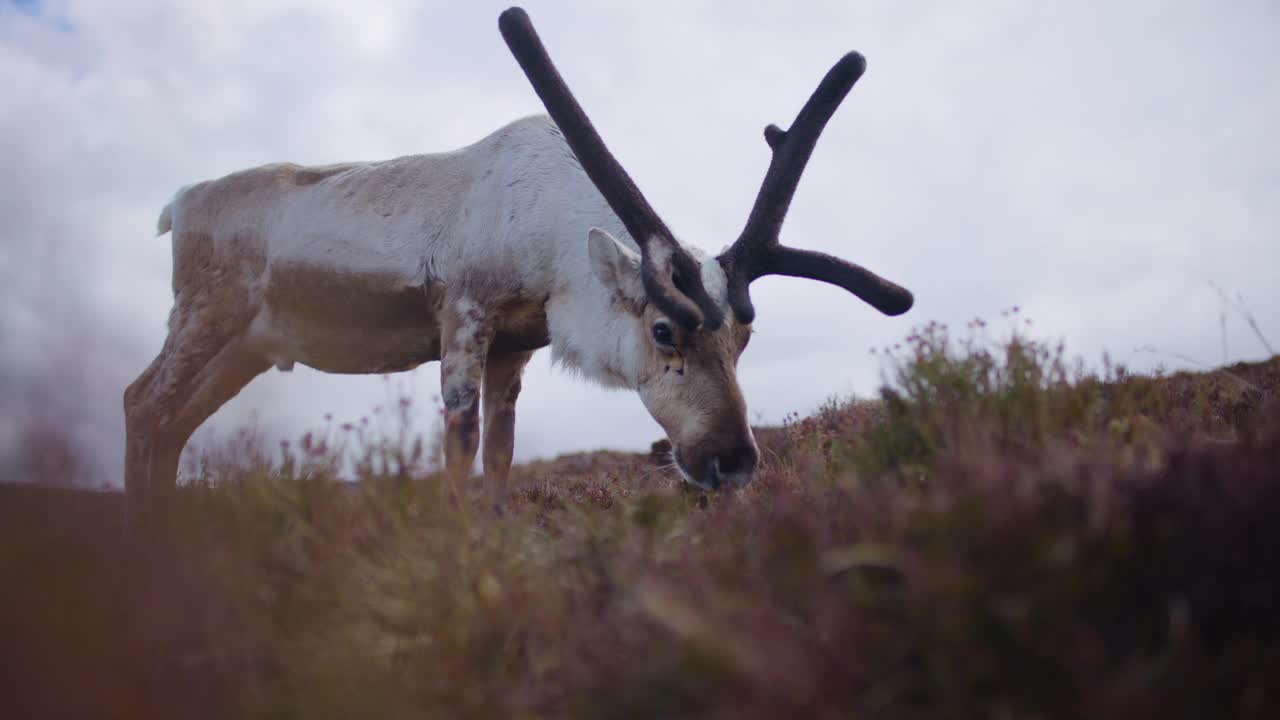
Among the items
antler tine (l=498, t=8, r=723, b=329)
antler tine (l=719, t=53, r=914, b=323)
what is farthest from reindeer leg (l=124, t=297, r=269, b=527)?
antler tine (l=719, t=53, r=914, b=323)

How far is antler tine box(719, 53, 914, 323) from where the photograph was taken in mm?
5172

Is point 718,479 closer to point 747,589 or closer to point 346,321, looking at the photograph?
point 747,589

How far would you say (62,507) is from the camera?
15.8 feet

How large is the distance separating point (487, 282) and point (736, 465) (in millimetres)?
2335

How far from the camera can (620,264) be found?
515 cm

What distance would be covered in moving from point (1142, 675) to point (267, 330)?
6869 mm

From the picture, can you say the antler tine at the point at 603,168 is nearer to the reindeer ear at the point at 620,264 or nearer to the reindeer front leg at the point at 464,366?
the reindeer ear at the point at 620,264

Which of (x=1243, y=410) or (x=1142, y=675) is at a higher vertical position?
(x=1243, y=410)

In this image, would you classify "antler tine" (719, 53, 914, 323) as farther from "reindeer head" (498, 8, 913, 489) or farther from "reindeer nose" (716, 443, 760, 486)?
"reindeer nose" (716, 443, 760, 486)

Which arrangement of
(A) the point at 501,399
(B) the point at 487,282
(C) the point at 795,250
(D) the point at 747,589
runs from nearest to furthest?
(D) the point at 747,589
(C) the point at 795,250
(B) the point at 487,282
(A) the point at 501,399

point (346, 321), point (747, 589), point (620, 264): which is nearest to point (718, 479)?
point (620, 264)

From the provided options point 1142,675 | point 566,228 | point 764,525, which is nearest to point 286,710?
point 764,525

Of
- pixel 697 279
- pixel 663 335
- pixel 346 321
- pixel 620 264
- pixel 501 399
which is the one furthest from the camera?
pixel 501 399

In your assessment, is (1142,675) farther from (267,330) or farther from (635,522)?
(267,330)
